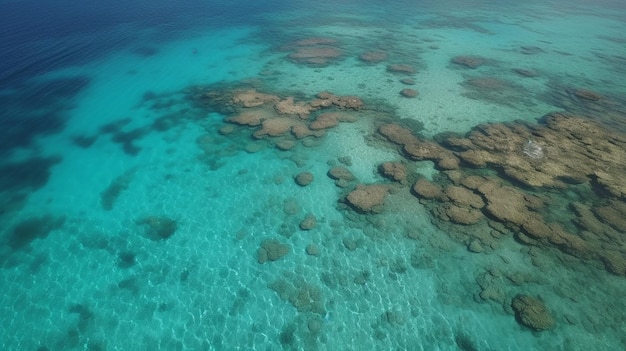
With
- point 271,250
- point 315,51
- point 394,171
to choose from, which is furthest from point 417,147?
point 315,51

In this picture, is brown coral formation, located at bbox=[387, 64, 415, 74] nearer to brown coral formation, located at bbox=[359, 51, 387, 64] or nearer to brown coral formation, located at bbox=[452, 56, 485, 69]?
brown coral formation, located at bbox=[359, 51, 387, 64]

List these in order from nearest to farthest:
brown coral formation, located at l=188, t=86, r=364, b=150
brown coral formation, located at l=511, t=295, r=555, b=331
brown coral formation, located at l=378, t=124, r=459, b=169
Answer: brown coral formation, located at l=511, t=295, r=555, b=331, brown coral formation, located at l=378, t=124, r=459, b=169, brown coral formation, located at l=188, t=86, r=364, b=150

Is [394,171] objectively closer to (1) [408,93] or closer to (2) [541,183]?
(2) [541,183]

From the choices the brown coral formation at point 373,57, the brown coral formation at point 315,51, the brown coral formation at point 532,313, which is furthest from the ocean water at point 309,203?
the brown coral formation at point 315,51

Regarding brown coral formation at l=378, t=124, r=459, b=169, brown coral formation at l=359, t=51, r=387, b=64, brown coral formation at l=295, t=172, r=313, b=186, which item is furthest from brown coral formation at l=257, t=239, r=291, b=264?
brown coral formation at l=359, t=51, r=387, b=64

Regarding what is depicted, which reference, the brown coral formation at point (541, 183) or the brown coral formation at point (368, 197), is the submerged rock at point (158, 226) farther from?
the brown coral formation at point (541, 183)

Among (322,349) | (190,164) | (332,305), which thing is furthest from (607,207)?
(190,164)
